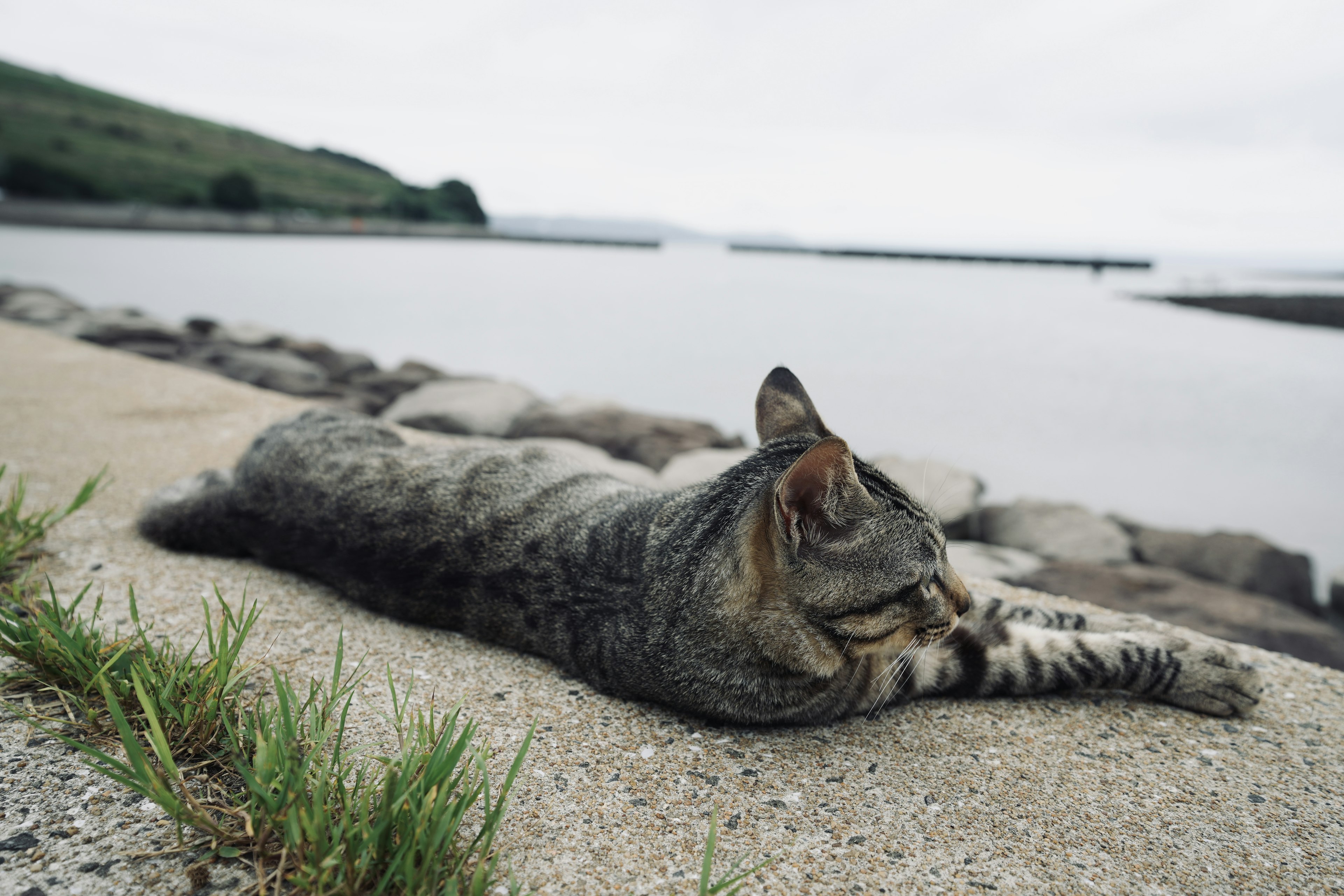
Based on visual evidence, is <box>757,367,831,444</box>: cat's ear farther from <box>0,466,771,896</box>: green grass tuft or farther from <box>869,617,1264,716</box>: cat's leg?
<box>0,466,771,896</box>: green grass tuft

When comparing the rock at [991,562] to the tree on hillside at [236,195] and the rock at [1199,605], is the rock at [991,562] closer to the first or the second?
the rock at [1199,605]

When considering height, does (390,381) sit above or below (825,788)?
above

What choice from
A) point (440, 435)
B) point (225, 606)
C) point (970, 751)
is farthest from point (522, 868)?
point (440, 435)

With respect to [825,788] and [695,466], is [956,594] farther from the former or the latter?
[695,466]

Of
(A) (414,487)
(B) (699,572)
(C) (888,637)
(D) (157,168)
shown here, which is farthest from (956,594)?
(D) (157,168)

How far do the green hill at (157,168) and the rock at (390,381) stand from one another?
3.22m

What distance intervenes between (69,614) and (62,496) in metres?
2.41

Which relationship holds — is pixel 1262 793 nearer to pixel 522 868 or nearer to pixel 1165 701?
pixel 1165 701

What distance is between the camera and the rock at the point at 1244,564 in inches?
207

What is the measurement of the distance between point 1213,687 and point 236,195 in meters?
39.4

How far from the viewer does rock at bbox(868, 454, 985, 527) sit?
19.6 feet

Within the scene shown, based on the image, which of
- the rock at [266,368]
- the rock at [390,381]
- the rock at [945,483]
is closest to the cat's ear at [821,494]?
the rock at [945,483]

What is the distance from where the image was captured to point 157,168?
39.3 m

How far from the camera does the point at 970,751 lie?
2312 mm
